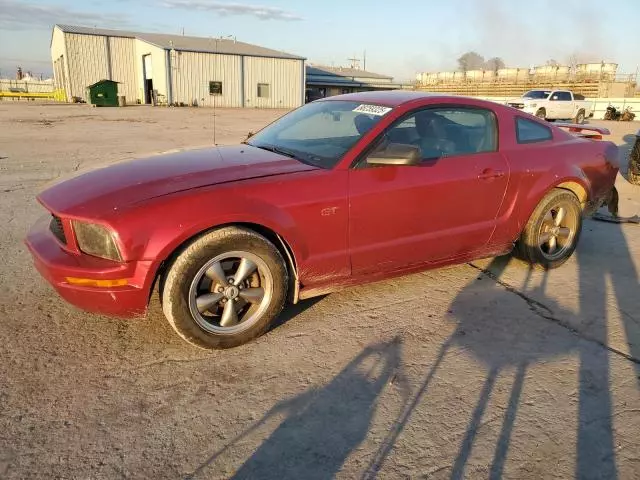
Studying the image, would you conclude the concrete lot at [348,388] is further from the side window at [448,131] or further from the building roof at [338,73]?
the building roof at [338,73]

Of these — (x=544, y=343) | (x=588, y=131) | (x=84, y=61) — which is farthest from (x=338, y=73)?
(x=544, y=343)

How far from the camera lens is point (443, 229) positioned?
12.1 ft

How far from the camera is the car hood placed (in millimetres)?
2830

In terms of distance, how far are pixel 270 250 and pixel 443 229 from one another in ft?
4.63

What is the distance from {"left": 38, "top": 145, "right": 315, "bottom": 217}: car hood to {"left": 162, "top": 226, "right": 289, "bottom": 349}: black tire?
363 millimetres

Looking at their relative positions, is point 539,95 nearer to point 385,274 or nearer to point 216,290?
point 385,274

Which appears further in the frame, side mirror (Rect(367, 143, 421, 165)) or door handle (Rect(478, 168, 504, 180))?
door handle (Rect(478, 168, 504, 180))

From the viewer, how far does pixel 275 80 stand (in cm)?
4084

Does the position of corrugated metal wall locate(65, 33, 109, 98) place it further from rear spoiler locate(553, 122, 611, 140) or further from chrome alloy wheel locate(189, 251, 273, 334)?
chrome alloy wheel locate(189, 251, 273, 334)

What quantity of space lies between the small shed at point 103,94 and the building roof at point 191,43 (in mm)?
4834

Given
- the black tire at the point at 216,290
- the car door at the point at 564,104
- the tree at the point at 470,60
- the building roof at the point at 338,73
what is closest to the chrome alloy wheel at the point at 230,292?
the black tire at the point at 216,290

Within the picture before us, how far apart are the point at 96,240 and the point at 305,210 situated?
1219mm

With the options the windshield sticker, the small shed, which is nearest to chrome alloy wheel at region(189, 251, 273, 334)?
the windshield sticker

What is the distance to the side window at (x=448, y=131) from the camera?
3.66 metres
